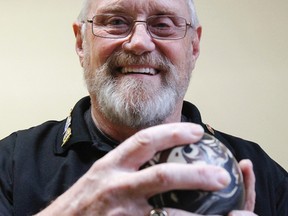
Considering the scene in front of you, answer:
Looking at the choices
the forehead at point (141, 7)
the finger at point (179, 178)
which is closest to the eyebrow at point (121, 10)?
the forehead at point (141, 7)

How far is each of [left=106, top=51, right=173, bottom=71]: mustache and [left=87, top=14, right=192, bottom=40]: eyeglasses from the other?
0.17 ft

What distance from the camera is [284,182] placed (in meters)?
1.16

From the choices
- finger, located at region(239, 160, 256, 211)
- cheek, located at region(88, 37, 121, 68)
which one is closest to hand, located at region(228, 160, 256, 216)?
finger, located at region(239, 160, 256, 211)

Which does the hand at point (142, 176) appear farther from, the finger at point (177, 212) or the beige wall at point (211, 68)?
the beige wall at point (211, 68)

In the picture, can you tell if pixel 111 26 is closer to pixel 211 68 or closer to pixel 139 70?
pixel 139 70

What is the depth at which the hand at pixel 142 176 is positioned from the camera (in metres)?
0.48

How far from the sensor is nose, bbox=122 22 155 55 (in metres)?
0.94

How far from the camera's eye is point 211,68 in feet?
4.85

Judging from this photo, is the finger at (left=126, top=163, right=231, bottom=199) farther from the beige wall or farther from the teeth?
the beige wall

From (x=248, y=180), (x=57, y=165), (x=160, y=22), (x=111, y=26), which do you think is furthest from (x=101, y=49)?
(x=248, y=180)

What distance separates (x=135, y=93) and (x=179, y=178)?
516mm

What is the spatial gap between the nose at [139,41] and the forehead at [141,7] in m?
0.04

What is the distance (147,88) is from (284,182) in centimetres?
54

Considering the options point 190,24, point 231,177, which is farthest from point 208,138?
point 190,24
